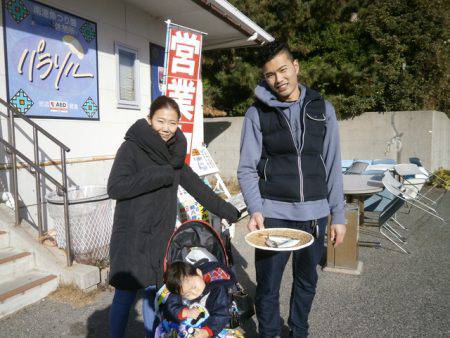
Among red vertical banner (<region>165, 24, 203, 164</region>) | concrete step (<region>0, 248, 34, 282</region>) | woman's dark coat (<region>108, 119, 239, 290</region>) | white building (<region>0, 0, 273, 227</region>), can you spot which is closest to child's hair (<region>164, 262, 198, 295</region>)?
woman's dark coat (<region>108, 119, 239, 290</region>)

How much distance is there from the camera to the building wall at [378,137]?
11.1m

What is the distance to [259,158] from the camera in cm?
233

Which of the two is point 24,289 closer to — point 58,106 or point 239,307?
point 239,307

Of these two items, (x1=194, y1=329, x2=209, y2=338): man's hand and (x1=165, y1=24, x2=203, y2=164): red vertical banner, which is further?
(x1=165, y1=24, x2=203, y2=164): red vertical banner

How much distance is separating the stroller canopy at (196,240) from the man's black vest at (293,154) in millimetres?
624

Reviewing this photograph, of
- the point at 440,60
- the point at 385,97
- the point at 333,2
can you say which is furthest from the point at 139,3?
the point at 440,60

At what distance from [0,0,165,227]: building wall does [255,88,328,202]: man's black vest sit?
3579 mm

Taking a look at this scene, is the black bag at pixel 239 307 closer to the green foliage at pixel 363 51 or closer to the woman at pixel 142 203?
the woman at pixel 142 203

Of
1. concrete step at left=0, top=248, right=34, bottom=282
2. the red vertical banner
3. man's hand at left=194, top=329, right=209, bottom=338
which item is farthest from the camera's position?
the red vertical banner

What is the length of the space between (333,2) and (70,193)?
1106cm

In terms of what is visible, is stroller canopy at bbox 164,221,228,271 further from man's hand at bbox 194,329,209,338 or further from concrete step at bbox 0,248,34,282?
concrete step at bbox 0,248,34,282

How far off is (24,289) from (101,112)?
313cm

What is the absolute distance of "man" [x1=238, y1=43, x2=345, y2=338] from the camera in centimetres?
221

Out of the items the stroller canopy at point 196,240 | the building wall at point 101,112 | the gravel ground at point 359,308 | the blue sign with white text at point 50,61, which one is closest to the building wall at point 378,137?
the building wall at point 101,112
